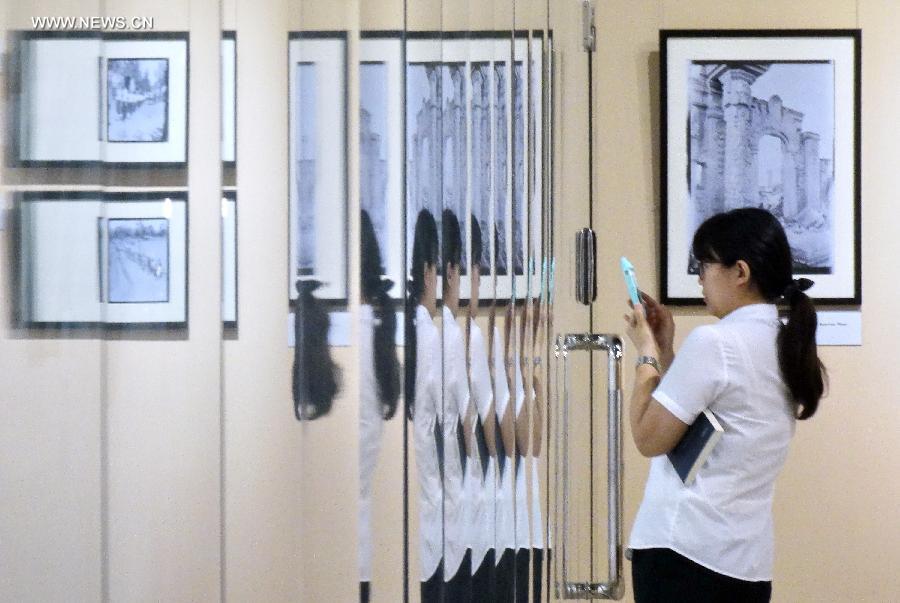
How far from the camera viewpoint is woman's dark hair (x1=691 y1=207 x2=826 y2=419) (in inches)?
78.0

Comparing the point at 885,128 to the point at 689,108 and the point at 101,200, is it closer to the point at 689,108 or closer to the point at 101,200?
the point at 689,108

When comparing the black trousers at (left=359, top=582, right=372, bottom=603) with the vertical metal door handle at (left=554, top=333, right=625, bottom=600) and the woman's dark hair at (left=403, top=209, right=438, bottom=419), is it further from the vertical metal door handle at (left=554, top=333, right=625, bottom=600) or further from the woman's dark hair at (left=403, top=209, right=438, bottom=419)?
the vertical metal door handle at (left=554, top=333, right=625, bottom=600)

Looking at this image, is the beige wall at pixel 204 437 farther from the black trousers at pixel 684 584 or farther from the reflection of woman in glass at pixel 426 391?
the black trousers at pixel 684 584

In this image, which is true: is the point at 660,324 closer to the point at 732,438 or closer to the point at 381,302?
the point at 732,438

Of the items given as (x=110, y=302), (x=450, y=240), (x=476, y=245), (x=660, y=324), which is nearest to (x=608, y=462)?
(x=660, y=324)

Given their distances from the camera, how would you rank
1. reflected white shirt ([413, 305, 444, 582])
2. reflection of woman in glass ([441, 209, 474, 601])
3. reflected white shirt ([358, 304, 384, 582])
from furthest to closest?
reflection of woman in glass ([441, 209, 474, 601]) < reflected white shirt ([413, 305, 444, 582]) < reflected white shirt ([358, 304, 384, 582])

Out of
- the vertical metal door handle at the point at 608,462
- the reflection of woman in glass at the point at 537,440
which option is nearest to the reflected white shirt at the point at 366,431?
the reflection of woman in glass at the point at 537,440

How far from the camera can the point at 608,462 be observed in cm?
198

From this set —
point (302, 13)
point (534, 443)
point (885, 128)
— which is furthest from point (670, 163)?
point (302, 13)

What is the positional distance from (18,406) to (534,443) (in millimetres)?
927

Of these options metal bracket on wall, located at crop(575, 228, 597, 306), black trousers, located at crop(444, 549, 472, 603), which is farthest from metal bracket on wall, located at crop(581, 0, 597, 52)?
black trousers, located at crop(444, 549, 472, 603)

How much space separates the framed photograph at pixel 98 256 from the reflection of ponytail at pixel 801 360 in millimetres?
1664

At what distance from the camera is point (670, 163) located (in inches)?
119

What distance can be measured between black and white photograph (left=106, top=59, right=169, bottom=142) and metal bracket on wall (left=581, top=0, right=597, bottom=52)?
5.21ft
